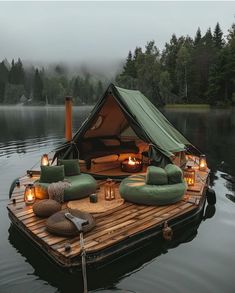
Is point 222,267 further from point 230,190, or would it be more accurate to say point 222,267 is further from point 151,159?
point 230,190

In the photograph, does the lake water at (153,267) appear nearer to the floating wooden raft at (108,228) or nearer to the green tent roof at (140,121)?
the floating wooden raft at (108,228)

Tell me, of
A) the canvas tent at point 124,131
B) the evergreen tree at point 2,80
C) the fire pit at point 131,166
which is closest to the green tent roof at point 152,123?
the canvas tent at point 124,131

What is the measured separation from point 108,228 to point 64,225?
952mm

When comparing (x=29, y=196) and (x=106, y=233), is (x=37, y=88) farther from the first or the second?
(x=106, y=233)

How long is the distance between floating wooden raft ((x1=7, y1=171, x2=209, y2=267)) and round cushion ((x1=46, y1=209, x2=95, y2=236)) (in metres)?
0.11

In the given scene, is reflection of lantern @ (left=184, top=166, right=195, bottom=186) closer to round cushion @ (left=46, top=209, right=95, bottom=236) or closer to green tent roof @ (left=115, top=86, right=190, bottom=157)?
green tent roof @ (left=115, top=86, right=190, bottom=157)

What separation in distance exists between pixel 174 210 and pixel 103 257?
7.84ft

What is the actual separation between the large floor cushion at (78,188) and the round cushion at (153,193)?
Result: 0.95m

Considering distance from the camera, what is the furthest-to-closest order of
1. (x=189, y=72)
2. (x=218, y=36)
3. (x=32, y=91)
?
(x=32, y=91) → (x=218, y=36) → (x=189, y=72)

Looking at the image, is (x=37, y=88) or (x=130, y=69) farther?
(x=37, y=88)

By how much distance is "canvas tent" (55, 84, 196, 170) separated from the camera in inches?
367

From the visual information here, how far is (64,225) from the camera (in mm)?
5836

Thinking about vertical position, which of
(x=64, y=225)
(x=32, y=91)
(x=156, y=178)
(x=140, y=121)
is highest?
(x=32, y=91)

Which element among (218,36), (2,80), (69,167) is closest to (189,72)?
(218,36)
